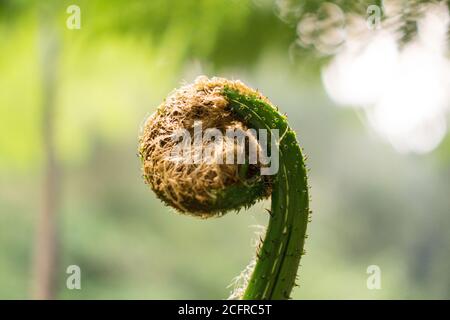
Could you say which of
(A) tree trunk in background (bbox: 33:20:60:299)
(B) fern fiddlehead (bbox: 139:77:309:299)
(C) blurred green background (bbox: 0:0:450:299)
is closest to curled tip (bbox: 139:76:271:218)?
(B) fern fiddlehead (bbox: 139:77:309:299)

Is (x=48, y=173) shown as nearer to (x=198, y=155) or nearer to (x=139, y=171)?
(x=198, y=155)

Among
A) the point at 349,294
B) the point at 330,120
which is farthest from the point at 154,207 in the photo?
the point at 330,120

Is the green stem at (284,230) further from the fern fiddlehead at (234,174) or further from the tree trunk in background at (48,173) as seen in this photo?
the tree trunk in background at (48,173)

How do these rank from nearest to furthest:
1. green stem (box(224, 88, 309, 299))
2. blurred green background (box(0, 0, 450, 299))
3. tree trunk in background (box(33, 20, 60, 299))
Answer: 1. green stem (box(224, 88, 309, 299))
2. blurred green background (box(0, 0, 450, 299))
3. tree trunk in background (box(33, 20, 60, 299))

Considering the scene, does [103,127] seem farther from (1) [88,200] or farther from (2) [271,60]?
(1) [88,200]

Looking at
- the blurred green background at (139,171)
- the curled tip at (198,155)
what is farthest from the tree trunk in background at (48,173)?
the curled tip at (198,155)

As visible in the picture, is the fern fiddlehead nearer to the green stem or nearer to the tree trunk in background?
the green stem
